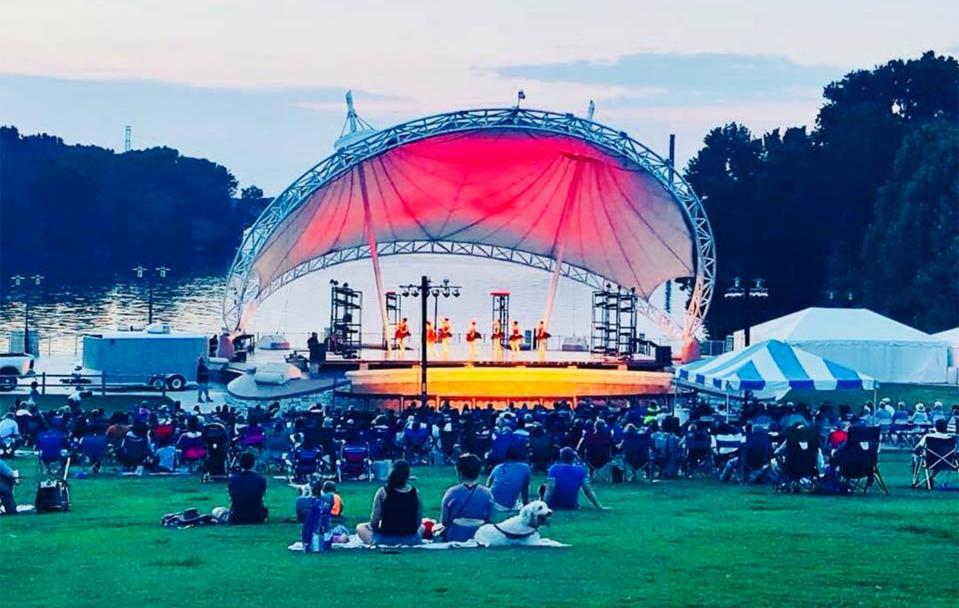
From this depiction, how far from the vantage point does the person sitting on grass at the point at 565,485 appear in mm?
17531

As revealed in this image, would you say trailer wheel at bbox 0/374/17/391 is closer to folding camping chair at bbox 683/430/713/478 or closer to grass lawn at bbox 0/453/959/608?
folding camping chair at bbox 683/430/713/478

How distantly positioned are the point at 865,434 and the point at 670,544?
22.9 feet

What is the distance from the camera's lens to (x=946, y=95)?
88750 millimetres

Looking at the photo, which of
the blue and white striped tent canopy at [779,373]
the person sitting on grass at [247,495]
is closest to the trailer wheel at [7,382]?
the blue and white striped tent canopy at [779,373]

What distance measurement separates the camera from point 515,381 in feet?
142

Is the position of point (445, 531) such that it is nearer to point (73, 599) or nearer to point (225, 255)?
point (73, 599)

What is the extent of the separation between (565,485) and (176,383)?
25850 mm

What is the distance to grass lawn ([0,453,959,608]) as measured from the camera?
1180cm

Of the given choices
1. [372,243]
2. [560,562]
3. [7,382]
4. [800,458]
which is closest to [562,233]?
[372,243]

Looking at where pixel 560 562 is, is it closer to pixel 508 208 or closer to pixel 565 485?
pixel 565 485

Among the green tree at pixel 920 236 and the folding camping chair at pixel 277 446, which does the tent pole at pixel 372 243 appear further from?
the folding camping chair at pixel 277 446

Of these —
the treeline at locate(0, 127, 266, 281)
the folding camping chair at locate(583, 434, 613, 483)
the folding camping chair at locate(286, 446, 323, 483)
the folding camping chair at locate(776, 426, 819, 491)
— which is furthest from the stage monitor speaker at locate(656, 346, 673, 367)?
the treeline at locate(0, 127, 266, 281)

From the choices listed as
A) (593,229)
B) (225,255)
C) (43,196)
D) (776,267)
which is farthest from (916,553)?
(225,255)

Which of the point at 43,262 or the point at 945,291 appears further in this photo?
the point at 43,262
